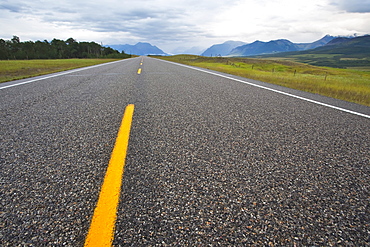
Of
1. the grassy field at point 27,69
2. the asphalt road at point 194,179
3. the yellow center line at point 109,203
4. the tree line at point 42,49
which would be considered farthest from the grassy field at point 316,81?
the tree line at point 42,49

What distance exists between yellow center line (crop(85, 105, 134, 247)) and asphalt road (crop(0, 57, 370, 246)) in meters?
0.04

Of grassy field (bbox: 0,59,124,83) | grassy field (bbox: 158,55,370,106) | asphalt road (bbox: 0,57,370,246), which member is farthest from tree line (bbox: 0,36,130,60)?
asphalt road (bbox: 0,57,370,246)

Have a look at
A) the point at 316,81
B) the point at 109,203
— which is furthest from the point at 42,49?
the point at 109,203

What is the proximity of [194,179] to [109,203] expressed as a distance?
671 mm

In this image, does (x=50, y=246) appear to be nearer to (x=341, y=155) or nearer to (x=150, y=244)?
(x=150, y=244)

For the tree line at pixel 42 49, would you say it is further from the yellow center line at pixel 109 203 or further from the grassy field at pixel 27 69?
the yellow center line at pixel 109 203

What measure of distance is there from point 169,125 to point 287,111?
228 cm

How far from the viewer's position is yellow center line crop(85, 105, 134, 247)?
1.21 meters

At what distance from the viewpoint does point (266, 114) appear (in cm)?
371

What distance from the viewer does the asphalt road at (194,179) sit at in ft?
4.21

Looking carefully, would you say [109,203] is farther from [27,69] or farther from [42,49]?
[42,49]

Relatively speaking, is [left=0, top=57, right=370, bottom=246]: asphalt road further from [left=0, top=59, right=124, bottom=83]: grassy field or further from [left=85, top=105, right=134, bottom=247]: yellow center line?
[left=0, top=59, right=124, bottom=83]: grassy field

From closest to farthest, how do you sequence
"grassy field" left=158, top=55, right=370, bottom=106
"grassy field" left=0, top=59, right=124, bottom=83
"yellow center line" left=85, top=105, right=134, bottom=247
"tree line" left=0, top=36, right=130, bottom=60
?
"yellow center line" left=85, top=105, right=134, bottom=247 → "grassy field" left=158, top=55, right=370, bottom=106 → "grassy field" left=0, top=59, right=124, bottom=83 → "tree line" left=0, top=36, right=130, bottom=60

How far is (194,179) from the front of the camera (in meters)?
1.78
